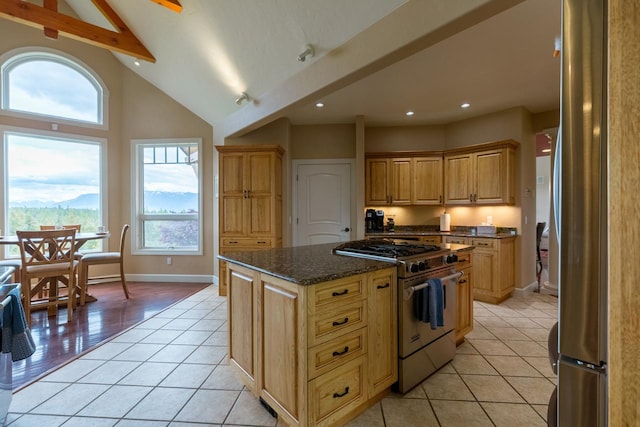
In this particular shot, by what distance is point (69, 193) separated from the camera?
4770mm

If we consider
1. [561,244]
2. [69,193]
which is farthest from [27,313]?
[561,244]

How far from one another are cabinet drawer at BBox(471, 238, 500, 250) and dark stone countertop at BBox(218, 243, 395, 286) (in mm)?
2750

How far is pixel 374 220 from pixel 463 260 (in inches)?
94.6

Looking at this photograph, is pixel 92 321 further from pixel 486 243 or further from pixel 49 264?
pixel 486 243

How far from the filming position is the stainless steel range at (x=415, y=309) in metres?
1.88

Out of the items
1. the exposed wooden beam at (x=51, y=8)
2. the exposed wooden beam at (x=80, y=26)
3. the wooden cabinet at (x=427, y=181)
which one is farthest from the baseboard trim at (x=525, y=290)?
the exposed wooden beam at (x=51, y=8)

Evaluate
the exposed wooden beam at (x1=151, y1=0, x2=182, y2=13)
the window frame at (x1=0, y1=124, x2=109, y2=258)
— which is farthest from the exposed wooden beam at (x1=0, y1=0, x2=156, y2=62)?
the window frame at (x1=0, y1=124, x2=109, y2=258)

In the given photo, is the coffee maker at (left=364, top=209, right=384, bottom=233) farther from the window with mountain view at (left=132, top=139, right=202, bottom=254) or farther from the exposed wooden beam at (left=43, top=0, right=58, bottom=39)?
the exposed wooden beam at (left=43, top=0, right=58, bottom=39)

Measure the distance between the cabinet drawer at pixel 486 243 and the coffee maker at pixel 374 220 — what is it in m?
1.44

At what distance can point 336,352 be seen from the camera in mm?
1540

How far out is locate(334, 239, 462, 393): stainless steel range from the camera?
1877 millimetres

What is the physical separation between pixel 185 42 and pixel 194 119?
5.83 feet

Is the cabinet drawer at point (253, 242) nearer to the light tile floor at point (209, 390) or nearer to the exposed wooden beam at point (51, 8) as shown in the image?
the light tile floor at point (209, 390)

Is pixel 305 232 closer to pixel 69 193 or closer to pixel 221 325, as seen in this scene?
pixel 221 325
